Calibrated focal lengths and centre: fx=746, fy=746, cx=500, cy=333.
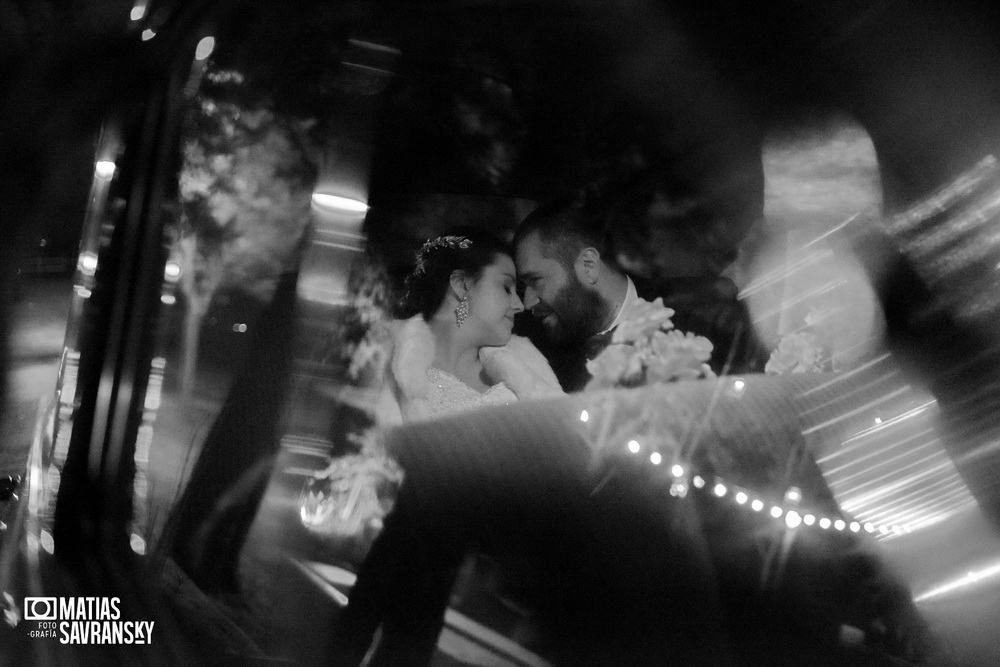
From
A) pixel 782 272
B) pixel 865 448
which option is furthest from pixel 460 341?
pixel 865 448

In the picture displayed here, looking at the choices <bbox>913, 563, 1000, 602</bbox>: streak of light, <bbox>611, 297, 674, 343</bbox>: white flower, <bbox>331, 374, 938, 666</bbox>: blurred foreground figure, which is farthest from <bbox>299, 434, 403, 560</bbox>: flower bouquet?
<bbox>913, 563, 1000, 602</bbox>: streak of light

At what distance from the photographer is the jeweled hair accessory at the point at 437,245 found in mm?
991

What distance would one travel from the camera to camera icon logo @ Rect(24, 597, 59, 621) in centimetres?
119

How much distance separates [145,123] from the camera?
123 cm

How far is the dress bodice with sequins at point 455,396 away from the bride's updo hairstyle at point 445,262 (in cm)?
9

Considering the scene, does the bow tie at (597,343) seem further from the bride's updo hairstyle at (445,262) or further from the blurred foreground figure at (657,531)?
the bride's updo hairstyle at (445,262)

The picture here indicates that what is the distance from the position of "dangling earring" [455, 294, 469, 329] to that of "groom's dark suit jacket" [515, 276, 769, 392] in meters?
0.07

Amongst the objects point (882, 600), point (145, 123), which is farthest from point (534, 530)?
point (145, 123)

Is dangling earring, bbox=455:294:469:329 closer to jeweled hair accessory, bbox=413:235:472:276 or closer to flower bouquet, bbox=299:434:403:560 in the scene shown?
jeweled hair accessory, bbox=413:235:472:276

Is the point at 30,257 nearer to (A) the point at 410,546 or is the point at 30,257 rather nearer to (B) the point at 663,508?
(A) the point at 410,546

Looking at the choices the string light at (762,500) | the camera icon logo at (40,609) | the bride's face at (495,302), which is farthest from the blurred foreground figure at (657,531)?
the camera icon logo at (40,609)

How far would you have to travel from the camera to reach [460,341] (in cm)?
99

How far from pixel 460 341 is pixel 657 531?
1.16 ft

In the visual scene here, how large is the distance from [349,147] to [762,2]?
A: 62 centimetres
